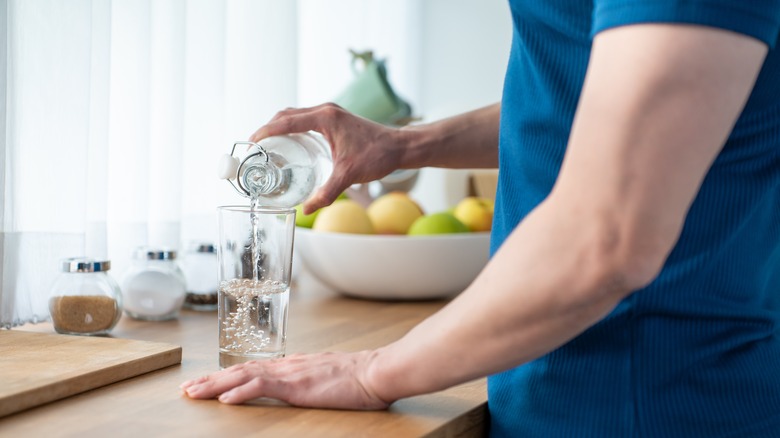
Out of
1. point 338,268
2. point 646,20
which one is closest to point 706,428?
point 646,20

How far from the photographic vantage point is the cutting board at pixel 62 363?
808mm

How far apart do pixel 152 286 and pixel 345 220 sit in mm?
401

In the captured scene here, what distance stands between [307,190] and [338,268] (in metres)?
0.45

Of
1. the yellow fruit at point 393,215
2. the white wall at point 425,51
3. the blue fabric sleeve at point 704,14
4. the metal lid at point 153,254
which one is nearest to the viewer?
the blue fabric sleeve at point 704,14

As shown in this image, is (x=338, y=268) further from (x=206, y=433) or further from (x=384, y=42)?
(x=384, y=42)

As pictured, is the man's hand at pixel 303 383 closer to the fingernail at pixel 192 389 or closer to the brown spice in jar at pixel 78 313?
the fingernail at pixel 192 389

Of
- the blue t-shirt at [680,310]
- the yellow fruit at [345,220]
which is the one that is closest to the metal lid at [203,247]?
the yellow fruit at [345,220]

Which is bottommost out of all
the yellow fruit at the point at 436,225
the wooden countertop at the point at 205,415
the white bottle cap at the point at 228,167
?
the wooden countertop at the point at 205,415

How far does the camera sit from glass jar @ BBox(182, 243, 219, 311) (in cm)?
142

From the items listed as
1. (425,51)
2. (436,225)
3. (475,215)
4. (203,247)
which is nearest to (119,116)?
(203,247)

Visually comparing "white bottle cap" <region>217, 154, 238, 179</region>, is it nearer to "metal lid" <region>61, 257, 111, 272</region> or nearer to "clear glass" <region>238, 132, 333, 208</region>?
"clear glass" <region>238, 132, 333, 208</region>

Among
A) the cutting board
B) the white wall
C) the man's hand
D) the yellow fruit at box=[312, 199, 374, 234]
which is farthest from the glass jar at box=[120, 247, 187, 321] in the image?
the white wall

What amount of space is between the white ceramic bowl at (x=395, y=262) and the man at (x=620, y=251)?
64 cm

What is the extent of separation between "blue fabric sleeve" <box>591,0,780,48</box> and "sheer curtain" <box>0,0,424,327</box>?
0.82 meters
